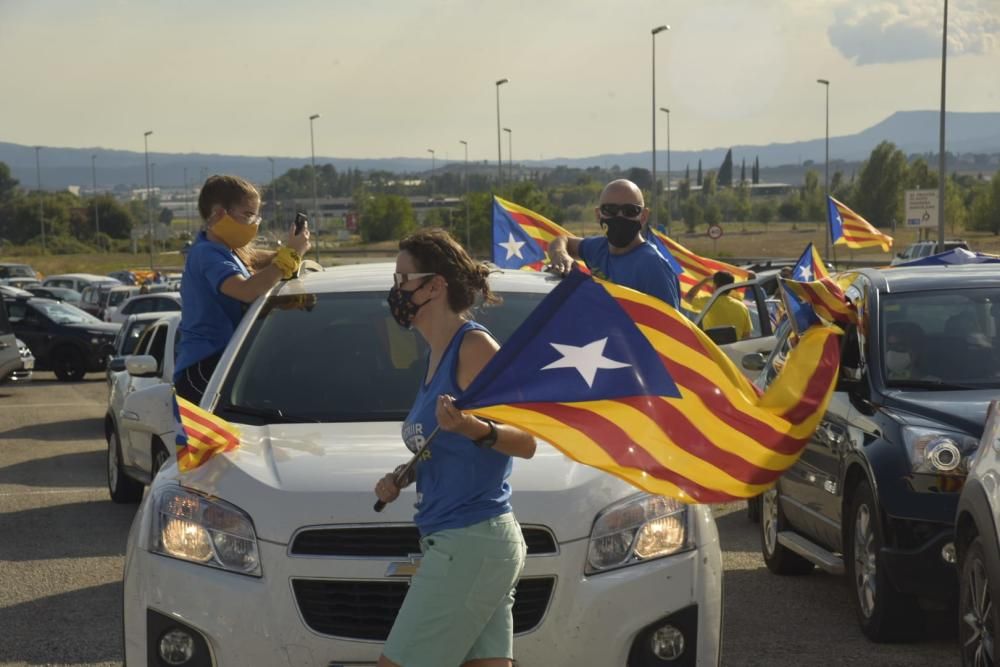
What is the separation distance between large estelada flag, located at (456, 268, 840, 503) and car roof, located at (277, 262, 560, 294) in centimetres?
223

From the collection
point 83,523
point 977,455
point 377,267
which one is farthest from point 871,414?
point 83,523

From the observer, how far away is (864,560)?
303 inches

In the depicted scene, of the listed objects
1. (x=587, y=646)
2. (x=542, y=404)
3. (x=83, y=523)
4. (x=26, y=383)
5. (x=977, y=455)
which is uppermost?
(x=542, y=404)

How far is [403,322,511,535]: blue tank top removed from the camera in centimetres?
438

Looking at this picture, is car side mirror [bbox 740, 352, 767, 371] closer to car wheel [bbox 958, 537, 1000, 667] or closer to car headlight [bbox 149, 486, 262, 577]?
car wheel [bbox 958, 537, 1000, 667]

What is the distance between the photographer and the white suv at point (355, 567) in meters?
5.18

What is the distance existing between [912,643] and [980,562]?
5.43 feet

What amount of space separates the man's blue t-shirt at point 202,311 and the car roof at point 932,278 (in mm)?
3364

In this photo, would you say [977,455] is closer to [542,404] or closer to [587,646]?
[587,646]

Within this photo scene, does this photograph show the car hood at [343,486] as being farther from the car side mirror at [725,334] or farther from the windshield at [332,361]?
the car side mirror at [725,334]

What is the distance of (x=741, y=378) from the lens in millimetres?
4898

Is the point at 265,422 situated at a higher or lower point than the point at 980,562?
higher

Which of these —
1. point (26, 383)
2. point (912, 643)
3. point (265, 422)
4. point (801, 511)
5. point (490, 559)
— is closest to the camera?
point (490, 559)

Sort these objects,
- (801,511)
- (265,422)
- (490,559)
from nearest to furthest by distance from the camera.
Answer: (490,559) < (265,422) < (801,511)
